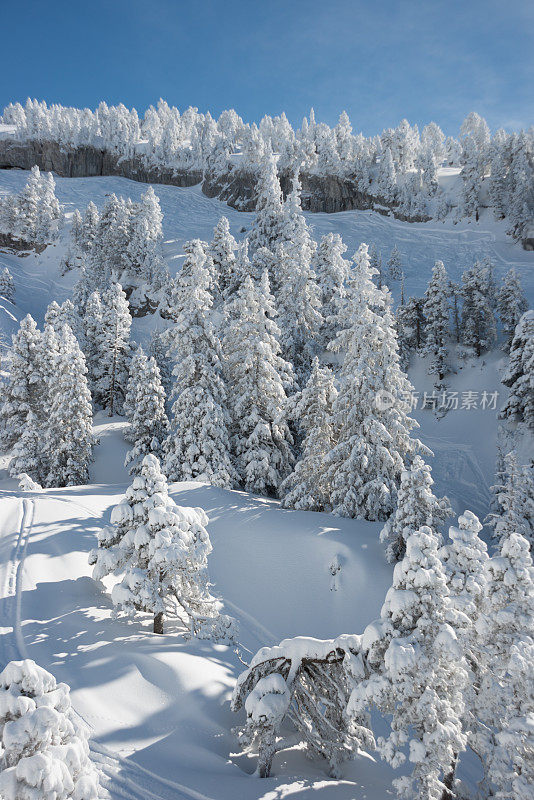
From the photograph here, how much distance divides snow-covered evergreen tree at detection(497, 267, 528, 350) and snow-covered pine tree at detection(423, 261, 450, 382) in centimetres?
544

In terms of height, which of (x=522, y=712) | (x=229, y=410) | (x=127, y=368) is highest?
(x=127, y=368)

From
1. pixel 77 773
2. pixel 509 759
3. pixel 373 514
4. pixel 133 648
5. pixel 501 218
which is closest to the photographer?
pixel 77 773

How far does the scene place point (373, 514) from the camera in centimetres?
1883

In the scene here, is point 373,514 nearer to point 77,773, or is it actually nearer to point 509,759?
point 509,759

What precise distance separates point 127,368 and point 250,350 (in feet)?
81.0

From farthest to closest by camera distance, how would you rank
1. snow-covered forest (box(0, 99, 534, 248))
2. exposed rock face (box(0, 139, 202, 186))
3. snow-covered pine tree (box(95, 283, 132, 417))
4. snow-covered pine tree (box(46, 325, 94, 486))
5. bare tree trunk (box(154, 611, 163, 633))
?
exposed rock face (box(0, 139, 202, 186)) < snow-covered forest (box(0, 99, 534, 248)) < snow-covered pine tree (box(95, 283, 132, 417)) < snow-covered pine tree (box(46, 325, 94, 486)) < bare tree trunk (box(154, 611, 163, 633))

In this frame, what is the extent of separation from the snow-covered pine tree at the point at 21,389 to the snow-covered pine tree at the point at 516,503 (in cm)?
3049

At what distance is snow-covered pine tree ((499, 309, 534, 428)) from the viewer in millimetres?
33031

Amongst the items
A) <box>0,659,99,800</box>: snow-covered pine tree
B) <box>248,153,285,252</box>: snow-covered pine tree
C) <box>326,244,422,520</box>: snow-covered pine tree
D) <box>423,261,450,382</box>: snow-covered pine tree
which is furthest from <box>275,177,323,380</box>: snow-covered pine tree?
<box>0,659,99,800</box>: snow-covered pine tree

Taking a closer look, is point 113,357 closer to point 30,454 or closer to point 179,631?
point 30,454

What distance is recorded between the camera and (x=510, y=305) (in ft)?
143

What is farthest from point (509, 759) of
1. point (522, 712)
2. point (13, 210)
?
point (13, 210)

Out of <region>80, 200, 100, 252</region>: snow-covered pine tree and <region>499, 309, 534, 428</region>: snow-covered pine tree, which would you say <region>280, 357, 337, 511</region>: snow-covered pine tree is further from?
<region>80, 200, 100, 252</region>: snow-covered pine tree

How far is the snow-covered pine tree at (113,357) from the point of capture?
137 ft
